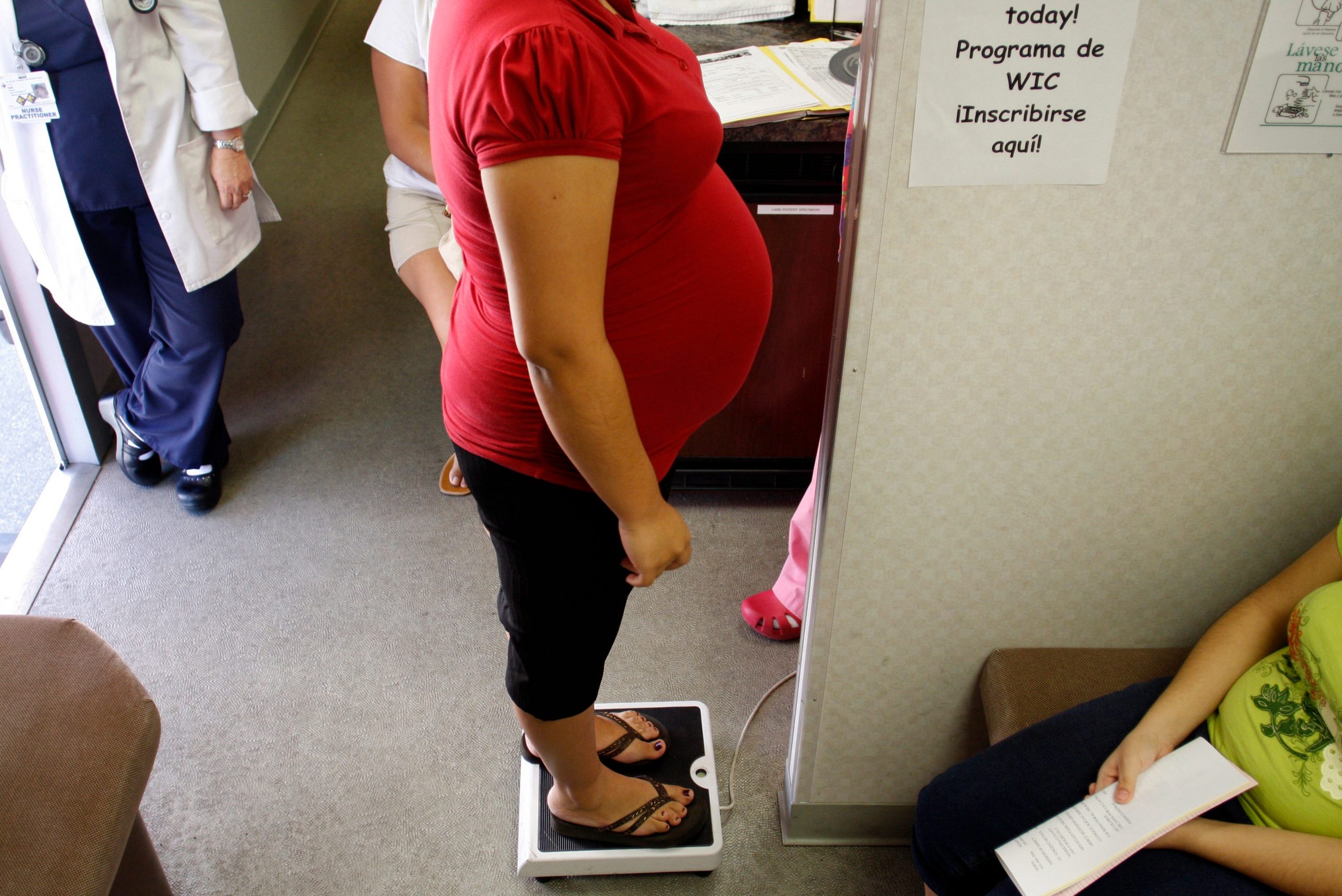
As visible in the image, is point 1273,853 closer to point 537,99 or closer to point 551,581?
point 551,581

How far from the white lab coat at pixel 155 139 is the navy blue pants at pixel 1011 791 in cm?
155

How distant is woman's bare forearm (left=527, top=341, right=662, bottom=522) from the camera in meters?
0.73

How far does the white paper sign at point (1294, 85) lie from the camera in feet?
2.63

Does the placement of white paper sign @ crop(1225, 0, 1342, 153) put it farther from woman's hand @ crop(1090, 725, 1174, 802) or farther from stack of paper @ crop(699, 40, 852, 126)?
stack of paper @ crop(699, 40, 852, 126)

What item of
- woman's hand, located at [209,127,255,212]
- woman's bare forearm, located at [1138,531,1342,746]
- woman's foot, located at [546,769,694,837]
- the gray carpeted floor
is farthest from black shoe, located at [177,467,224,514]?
woman's bare forearm, located at [1138,531,1342,746]

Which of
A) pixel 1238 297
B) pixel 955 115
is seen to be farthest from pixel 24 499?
pixel 1238 297

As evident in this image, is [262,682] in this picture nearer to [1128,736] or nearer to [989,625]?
[989,625]

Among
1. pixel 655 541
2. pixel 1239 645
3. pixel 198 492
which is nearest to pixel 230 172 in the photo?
pixel 198 492

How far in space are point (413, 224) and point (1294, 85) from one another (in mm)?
1510

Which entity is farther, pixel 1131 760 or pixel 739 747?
pixel 739 747

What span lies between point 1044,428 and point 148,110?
1.52 m

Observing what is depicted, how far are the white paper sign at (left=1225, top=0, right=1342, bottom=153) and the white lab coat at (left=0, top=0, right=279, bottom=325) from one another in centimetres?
151

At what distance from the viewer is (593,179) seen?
0.65 metres

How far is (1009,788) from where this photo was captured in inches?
40.4
